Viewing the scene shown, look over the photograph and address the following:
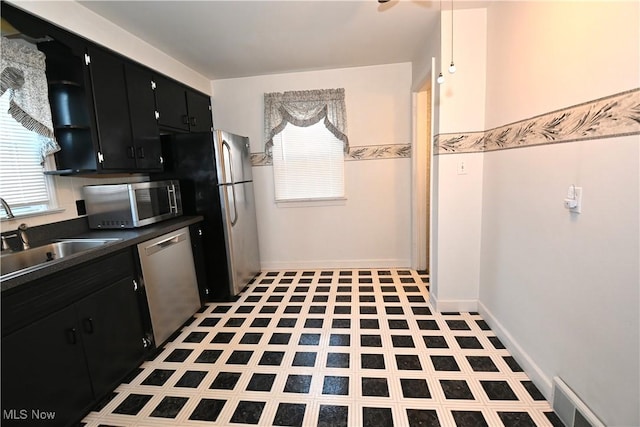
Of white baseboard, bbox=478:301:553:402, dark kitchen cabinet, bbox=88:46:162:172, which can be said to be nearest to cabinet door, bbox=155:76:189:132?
dark kitchen cabinet, bbox=88:46:162:172

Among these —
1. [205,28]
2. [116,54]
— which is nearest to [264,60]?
[205,28]

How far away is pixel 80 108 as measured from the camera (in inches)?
76.7

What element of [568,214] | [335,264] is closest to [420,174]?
[335,264]

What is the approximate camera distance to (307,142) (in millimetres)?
3539

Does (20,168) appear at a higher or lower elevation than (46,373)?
higher

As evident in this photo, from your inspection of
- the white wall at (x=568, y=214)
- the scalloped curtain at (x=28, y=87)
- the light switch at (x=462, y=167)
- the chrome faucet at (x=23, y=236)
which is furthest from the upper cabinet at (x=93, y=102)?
the white wall at (x=568, y=214)

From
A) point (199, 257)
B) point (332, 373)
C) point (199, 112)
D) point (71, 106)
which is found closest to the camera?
point (332, 373)

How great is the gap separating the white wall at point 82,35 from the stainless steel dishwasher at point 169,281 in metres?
0.70

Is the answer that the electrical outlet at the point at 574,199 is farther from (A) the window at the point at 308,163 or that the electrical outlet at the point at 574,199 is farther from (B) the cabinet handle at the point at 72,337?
(B) the cabinet handle at the point at 72,337

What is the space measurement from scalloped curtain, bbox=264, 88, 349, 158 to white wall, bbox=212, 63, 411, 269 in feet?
0.35

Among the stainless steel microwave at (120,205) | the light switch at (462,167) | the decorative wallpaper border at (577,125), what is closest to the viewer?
the decorative wallpaper border at (577,125)

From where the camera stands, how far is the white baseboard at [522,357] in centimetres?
156

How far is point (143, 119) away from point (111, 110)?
32 cm

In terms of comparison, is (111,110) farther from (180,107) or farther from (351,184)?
(351,184)
